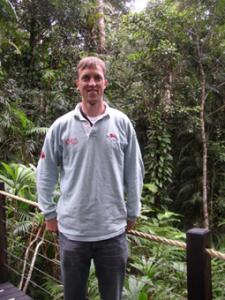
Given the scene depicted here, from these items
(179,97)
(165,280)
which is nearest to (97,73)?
(165,280)

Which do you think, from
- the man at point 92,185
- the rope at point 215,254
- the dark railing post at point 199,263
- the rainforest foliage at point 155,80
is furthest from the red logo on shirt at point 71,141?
the rainforest foliage at point 155,80

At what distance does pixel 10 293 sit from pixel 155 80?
6.56 m

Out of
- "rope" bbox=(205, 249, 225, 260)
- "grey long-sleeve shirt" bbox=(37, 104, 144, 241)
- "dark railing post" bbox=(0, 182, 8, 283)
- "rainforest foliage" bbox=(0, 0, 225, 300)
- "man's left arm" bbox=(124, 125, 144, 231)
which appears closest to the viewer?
"rope" bbox=(205, 249, 225, 260)

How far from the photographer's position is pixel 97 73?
Answer: 6.32 ft

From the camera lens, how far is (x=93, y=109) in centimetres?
196

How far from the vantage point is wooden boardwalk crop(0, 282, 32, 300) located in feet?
9.99

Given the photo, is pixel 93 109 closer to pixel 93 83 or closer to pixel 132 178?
pixel 93 83

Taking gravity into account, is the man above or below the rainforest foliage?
below

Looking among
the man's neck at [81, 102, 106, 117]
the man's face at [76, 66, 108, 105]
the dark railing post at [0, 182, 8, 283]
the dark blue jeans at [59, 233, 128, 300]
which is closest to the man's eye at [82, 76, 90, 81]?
the man's face at [76, 66, 108, 105]

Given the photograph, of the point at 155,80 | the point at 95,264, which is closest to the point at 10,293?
the point at 95,264

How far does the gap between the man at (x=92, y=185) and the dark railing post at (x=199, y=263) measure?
0.33 m

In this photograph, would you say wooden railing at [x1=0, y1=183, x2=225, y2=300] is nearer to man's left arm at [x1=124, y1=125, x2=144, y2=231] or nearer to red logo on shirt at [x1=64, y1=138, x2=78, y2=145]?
man's left arm at [x1=124, y1=125, x2=144, y2=231]

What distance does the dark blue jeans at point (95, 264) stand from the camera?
1905 mm

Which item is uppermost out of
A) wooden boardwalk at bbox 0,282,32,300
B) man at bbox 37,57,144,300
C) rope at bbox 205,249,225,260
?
man at bbox 37,57,144,300
